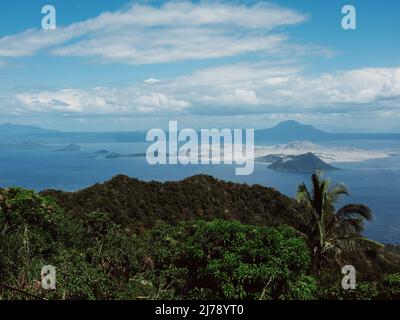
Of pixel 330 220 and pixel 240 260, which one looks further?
pixel 330 220

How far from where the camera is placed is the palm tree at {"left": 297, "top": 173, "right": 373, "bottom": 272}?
18953 mm

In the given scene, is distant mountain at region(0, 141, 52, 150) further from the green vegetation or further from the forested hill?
the green vegetation

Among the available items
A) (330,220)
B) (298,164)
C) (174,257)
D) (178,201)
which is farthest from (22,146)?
(174,257)

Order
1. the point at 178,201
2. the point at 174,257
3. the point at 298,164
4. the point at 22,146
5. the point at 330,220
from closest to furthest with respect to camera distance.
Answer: the point at 174,257 → the point at 330,220 → the point at 178,201 → the point at 298,164 → the point at 22,146

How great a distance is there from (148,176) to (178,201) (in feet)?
303

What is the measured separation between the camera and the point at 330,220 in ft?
64.4

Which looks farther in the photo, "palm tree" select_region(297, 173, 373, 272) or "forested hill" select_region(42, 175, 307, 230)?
"forested hill" select_region(42, 175, 307, 230)

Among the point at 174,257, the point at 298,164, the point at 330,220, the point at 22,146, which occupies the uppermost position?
the point at 22,146

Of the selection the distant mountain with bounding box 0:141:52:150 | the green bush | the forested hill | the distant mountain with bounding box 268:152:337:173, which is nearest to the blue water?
the distant mountain with bounding box 0:141:52:150

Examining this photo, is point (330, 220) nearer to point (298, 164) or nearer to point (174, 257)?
point (174, 257)

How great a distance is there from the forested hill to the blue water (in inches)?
2377

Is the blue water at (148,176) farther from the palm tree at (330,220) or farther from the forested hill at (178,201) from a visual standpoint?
the palm tree at (330,220)
